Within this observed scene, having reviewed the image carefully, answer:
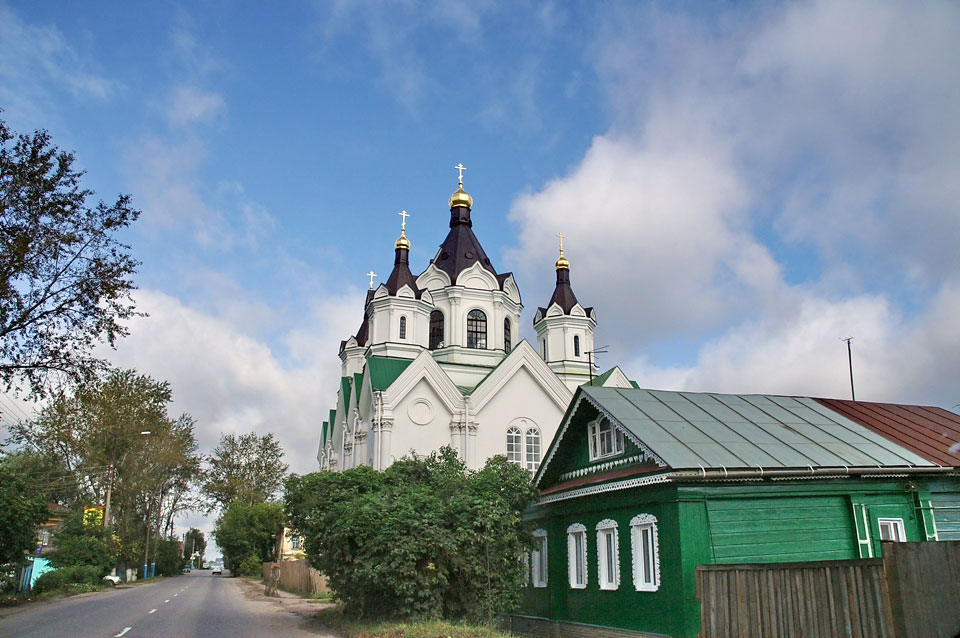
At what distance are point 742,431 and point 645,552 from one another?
132 inches

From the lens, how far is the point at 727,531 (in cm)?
1303

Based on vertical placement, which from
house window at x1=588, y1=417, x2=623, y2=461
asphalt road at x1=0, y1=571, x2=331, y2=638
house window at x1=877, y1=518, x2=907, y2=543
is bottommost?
asphalt road at x1=0, y1=571, x2=331, y2=638

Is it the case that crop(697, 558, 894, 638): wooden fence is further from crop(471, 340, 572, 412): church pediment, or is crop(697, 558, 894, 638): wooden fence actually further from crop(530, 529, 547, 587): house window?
crop(471, 340, 572, 412): church pediment

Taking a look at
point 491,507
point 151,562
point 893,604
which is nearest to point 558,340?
point 491,507

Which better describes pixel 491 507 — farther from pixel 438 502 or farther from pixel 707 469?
pixel 707 469

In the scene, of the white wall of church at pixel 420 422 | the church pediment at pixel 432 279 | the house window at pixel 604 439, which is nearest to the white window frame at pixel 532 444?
the white wall of church at pixel 420 422

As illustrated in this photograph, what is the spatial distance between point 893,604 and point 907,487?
16.8 feet

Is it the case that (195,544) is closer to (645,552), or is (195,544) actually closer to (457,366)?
(457,366)

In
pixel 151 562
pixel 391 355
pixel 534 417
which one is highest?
pixel 391 355

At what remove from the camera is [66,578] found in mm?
34312

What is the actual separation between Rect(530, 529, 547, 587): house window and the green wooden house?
1.22 ft

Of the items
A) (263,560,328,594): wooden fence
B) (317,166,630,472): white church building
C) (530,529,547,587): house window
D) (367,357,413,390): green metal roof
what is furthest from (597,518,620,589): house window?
(367,357,413,390): green metal roof

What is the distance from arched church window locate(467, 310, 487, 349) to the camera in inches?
1618

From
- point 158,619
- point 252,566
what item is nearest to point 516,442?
point 158,619
